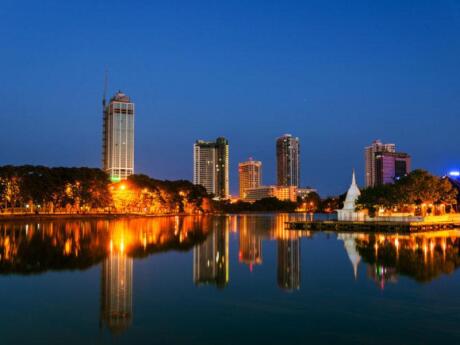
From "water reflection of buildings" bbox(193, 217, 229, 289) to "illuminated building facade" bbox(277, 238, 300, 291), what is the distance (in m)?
3.38

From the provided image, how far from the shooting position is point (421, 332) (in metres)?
17.7

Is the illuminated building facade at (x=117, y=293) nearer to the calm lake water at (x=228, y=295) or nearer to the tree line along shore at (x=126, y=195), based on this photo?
the calm lake water at (x=228, y=295)

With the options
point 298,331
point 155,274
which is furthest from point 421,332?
point 155,274

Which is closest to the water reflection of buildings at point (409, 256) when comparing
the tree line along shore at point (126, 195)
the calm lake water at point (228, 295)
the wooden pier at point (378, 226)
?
the calm lake water at point (228, 295)

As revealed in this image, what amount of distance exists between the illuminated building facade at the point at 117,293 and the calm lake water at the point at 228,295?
0.06m

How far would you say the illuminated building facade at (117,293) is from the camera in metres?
19.4

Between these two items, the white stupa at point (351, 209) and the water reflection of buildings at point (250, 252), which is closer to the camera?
the water reflection of buildings at point (250, 252)

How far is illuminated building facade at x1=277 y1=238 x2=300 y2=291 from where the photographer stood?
1086 inches

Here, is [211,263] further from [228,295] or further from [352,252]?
[352,252]

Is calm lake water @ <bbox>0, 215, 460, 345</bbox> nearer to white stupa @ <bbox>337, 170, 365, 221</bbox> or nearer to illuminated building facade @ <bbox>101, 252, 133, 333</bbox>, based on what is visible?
illuminated building facade @ <bbox>101, 252, 133, 333</bbox>

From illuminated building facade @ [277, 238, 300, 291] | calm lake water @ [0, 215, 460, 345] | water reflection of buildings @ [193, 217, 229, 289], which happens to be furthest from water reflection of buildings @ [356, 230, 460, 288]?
water reflection of buildings @ [193, 217, 229, 289]

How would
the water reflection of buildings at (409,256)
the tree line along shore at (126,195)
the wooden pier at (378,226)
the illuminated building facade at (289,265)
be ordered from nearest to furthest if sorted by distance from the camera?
the illuminated building facade at (289,265), the water reflection of buildings at (409,256), the wooden pier at (378,226), the tree line along shore at (126,195)

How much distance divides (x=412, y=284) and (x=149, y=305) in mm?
14411

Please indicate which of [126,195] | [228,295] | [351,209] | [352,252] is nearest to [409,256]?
[352,252]
